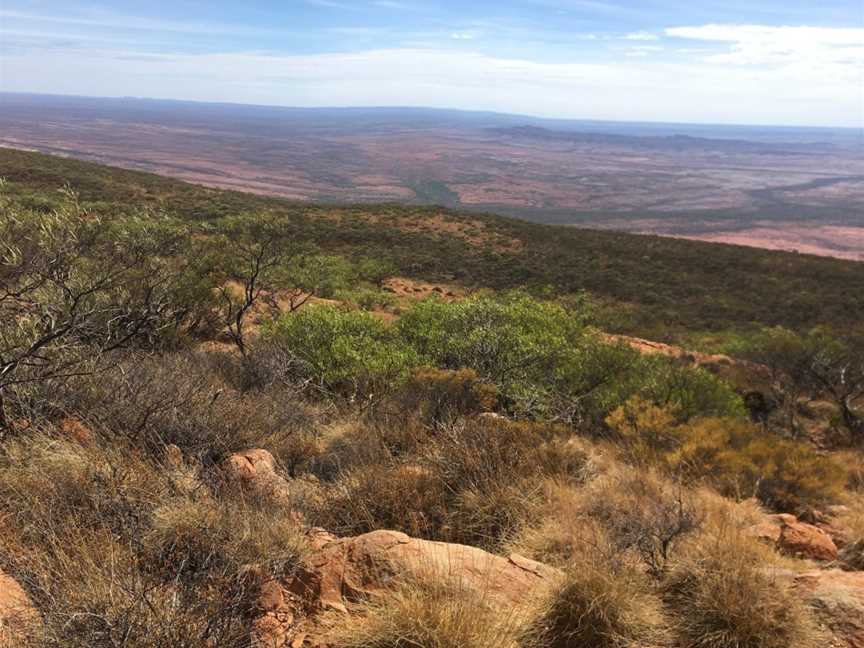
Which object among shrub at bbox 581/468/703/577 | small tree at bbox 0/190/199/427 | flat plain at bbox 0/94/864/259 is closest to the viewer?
shrub at bbox 581/468/703/577

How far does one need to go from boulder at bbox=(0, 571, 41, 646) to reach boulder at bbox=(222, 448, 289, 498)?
1.53m

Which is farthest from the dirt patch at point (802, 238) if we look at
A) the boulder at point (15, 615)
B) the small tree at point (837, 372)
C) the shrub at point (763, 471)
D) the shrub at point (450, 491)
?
the boulder at point (15, 615)

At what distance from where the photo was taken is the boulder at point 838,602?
2892mm

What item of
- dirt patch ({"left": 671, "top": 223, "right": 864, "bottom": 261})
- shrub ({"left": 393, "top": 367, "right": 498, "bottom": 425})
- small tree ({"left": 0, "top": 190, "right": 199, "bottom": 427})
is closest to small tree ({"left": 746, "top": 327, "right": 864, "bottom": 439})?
→ shrub ({"left": 393, "top": 367, "right": 498, "bottom": 425})

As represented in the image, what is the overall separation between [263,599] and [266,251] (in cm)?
1034

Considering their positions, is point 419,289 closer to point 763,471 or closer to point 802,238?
point 763,471

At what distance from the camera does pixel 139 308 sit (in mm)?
7285

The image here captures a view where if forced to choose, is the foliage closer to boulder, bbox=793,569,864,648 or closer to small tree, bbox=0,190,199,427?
boulder, bbox=793,569,864,648

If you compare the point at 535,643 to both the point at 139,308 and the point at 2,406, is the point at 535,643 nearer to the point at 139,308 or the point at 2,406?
the point at 2,406

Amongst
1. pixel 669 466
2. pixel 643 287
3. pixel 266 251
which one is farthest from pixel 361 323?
pixel 643 287

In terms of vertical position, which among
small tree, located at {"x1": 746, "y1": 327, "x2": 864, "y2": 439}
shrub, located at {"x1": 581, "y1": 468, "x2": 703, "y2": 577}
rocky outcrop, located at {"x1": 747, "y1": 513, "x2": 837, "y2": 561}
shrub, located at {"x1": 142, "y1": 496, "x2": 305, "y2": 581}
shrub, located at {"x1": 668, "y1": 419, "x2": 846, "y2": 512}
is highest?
shrub, located at {"x1": 142, "y1": 496, "x2": 305, "y2": 581}

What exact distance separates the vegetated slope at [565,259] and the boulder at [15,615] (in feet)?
79.7

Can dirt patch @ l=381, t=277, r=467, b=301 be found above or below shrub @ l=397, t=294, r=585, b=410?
below

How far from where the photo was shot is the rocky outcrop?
4496 millimetres
